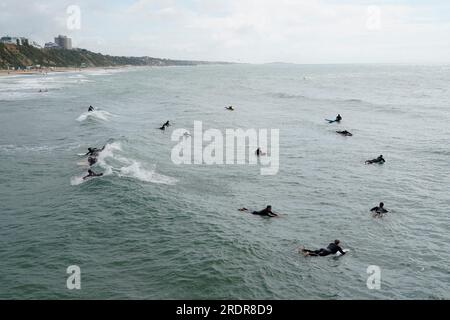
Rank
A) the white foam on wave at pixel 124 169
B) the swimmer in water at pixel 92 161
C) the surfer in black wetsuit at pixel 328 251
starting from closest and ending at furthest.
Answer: the surfer in black wetsuit at pixel 328 251, the white foam on wave at pixel 124 169, the swimmer in water at pixel 92 161

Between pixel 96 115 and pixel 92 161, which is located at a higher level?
pixel 96 115

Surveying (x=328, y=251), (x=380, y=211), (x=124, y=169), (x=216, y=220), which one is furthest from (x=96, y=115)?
(x=328, y=251)

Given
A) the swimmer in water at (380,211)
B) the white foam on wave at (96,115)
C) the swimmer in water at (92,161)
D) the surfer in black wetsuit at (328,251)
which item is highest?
the white foam on wave at (96,115)

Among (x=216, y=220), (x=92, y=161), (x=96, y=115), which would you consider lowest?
(x=216, y=220)

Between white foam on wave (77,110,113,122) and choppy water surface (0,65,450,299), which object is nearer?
choppy water surface (0,65,450,299)

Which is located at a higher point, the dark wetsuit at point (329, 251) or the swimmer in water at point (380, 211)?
the swimmer in water at point (380, 211)

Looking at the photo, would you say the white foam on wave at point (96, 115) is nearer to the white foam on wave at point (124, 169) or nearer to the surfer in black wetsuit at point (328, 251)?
the white foam on wave at point (124, 169)

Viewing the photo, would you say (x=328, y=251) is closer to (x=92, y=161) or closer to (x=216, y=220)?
(x=216, y=220)

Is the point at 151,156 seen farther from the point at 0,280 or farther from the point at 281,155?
the point at 0,280

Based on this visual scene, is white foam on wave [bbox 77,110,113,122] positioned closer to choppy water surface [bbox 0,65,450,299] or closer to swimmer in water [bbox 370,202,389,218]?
choppy water surface [bbox 0,65,450,299]

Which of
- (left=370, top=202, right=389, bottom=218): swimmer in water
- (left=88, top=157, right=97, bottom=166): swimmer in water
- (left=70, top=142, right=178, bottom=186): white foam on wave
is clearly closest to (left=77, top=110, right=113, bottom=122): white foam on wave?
(left=70, top=142, right=178, bottom=186): white foam on wave

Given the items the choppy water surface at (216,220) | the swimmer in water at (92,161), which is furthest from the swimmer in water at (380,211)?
the swimmer in water at (92,161)
